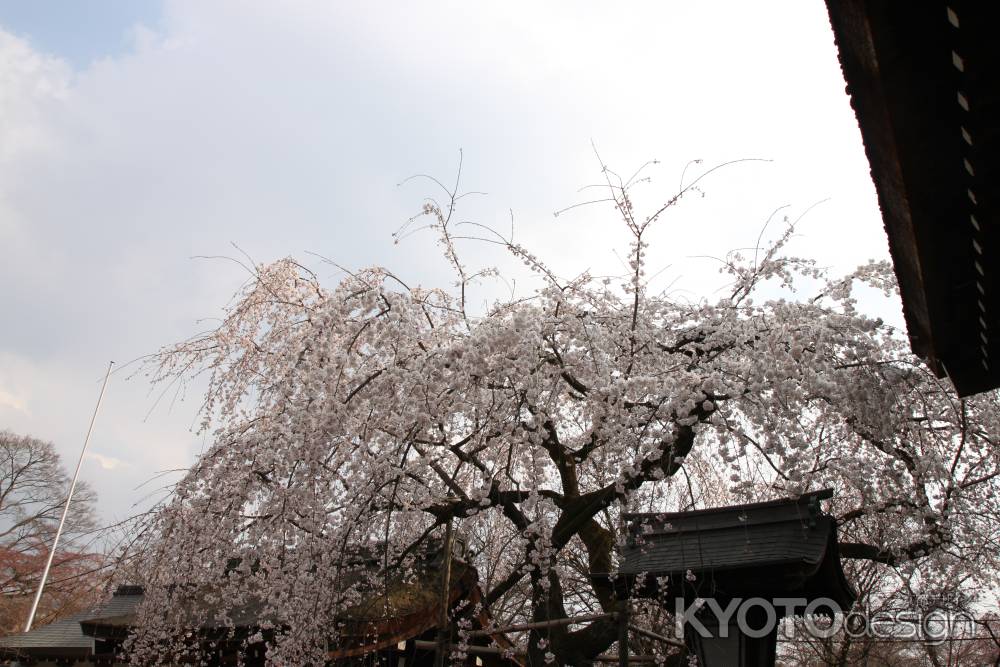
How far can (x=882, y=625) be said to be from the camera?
10188mm

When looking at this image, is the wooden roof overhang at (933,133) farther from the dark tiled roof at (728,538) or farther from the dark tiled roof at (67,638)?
the dark tiled roof at (67,638)

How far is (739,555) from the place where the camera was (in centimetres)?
432

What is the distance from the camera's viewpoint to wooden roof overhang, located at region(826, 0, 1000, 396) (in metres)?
1.83

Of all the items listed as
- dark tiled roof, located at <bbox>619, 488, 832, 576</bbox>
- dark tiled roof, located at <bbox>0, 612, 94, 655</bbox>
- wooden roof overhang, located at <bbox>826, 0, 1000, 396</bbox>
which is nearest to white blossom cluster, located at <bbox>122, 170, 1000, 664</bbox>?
dark tiled roof, located at <bbox>619, 488, 832, 576</bbox>

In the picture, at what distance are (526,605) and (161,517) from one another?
10.0m

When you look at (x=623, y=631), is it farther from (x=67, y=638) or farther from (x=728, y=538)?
(x=67, y=638)

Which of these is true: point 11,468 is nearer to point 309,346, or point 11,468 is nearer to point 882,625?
point 309,346

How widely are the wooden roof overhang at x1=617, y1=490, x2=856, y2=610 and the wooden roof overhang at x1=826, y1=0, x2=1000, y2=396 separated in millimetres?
2088

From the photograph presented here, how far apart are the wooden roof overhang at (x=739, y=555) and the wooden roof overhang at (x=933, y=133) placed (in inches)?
82.2

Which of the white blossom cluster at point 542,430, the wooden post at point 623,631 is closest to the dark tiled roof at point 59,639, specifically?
the white blossom cluster at point 542,430

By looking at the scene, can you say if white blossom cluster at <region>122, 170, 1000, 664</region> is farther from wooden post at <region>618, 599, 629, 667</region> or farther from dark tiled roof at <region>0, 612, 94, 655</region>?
dark tiled roof at <region>0, 612, 94, 655</region>

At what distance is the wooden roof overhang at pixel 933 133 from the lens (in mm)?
1830

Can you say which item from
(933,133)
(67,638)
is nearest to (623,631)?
(933,133)

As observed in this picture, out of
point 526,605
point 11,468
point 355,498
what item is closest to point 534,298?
point 355,498
